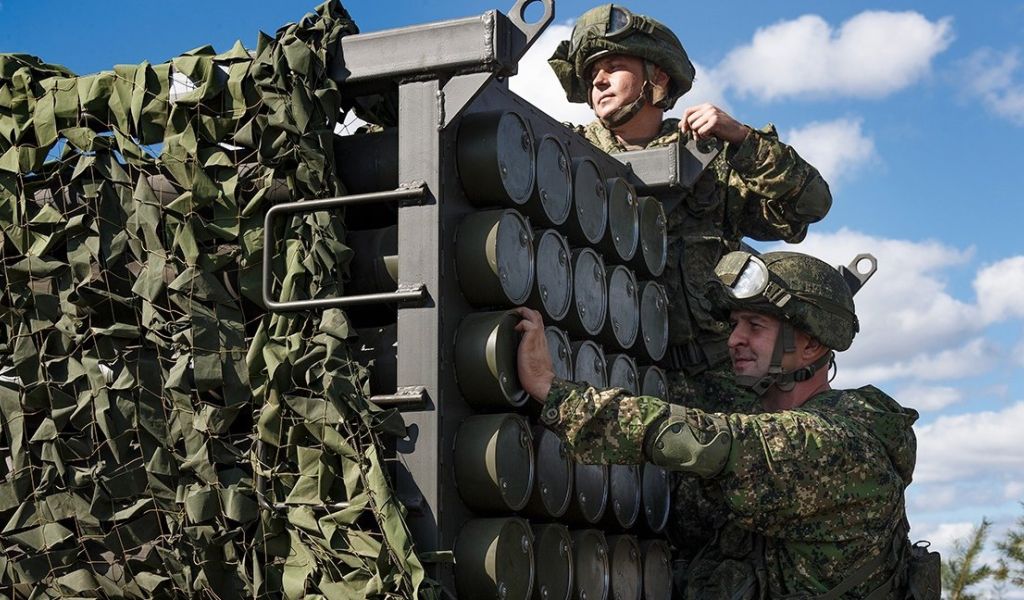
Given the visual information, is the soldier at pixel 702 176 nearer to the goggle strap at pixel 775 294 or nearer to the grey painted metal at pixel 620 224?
the grey painted metal at pixel 620 224

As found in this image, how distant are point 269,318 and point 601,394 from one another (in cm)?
117

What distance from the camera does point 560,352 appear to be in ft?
16.1

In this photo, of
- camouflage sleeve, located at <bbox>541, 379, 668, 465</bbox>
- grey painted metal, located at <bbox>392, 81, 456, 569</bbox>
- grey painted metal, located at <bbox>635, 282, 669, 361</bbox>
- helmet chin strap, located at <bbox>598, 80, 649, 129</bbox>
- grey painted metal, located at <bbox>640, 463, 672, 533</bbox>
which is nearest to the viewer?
grey painted metal, located at <bbox>392, 81, 456, 569</bbox>

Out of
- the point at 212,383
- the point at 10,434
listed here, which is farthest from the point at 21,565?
the point at 212,383

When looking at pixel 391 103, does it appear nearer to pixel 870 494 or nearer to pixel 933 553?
pixel 870 494

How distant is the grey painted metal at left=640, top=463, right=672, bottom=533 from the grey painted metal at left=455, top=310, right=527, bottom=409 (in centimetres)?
131

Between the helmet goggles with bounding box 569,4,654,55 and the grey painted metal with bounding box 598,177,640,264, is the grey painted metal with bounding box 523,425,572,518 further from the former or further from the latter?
the helmet goggles with bounding box 569,4,654,55

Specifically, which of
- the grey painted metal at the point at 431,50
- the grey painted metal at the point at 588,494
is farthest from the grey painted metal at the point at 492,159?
the grey painted metal at the point at 588,494

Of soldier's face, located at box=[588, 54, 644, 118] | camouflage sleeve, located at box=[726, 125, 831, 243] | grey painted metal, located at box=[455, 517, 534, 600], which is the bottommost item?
grey painted metal, located at box=[455, 517, 534, 600]

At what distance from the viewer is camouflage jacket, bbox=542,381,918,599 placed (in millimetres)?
4785

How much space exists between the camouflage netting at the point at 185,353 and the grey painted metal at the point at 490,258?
0.42 meters

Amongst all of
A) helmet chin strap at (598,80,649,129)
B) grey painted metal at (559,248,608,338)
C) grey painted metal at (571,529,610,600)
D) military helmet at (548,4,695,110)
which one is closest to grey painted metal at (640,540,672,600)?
grey painted metal at (571,529,610,600)

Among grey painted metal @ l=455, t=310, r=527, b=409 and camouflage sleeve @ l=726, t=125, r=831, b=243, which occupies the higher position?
camouflage sleeve @ l=726, t=125, r=831, b=243

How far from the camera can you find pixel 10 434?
488 cm
